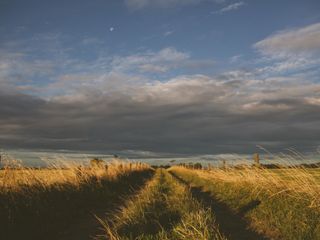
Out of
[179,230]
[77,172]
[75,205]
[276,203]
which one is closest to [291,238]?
[179,230]

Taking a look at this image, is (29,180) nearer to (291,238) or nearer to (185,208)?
(185,208)

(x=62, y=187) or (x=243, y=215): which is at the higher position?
(x=62, y=187)

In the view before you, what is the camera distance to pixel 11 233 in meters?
6.73

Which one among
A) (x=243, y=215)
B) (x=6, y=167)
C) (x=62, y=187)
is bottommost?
(x=243, y=215)

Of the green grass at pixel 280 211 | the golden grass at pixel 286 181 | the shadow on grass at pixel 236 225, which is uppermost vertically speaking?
the golden grass at pixel 286 181

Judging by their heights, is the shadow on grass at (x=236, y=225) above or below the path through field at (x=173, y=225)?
below

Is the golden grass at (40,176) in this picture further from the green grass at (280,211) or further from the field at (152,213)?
the green grass at (280,211)

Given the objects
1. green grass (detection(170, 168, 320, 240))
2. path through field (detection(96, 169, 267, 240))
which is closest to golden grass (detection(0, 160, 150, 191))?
path through field (detection(96, 169, 267, 240))

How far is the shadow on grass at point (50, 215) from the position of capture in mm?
7060

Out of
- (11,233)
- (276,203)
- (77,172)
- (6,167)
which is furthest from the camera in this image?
(77,172)

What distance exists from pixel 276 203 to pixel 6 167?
22.0ft

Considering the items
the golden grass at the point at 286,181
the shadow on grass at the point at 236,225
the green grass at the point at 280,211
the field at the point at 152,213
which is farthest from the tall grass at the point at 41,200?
the golden grass at the point at 286,181

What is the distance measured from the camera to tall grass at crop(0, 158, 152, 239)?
7.19m

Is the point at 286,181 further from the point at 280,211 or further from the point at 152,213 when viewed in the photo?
the point at 152,213
